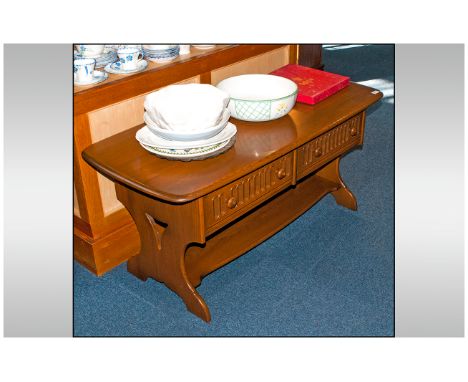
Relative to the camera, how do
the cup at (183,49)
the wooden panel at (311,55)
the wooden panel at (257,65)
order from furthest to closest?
the wooden panel at (311,55), the wooden panel at (257,65), the cup at (183,49)

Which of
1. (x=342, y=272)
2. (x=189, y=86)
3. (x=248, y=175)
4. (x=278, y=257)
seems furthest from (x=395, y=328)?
(x=189, y=86)

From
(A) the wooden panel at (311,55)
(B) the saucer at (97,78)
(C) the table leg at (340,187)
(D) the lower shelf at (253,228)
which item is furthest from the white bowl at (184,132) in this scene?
(A) the wooden panel at (311,55)

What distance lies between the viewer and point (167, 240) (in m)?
2.17

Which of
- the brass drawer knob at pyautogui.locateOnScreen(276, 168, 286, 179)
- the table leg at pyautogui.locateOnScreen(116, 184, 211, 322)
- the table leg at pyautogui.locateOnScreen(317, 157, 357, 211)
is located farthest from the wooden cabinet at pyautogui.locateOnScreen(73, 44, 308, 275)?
the table leg at pyautogui.locateOnScreen(317, 157, 357, 211)

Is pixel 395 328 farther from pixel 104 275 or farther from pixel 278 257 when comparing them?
pixel 104 275

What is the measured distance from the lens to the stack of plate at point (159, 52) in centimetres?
241

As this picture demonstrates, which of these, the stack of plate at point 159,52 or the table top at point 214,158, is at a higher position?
the stack of plate at point 159,52

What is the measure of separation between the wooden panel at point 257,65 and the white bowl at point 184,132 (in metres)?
0.66

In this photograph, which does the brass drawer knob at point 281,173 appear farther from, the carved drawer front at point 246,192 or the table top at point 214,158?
the table top at point 214,158

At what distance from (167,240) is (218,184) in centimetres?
39

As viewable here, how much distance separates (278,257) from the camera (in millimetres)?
2566

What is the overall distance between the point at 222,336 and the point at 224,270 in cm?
38

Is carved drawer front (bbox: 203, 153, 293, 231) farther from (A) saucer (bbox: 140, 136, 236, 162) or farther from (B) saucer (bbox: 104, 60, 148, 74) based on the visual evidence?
(B) saucer (bbox: 104, 60, 148, 74)

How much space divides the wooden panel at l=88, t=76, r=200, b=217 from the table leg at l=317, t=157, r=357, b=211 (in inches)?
33.8
